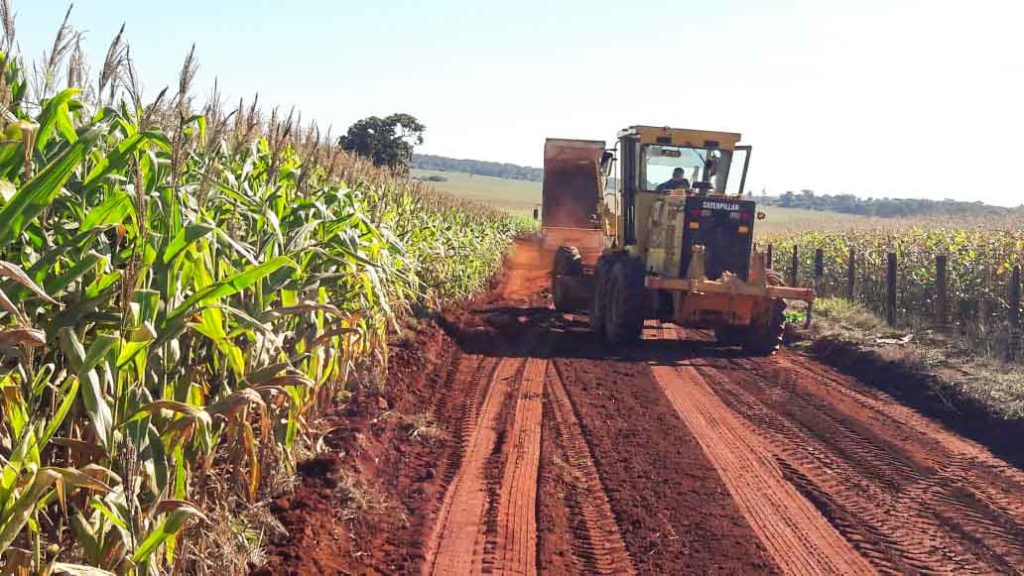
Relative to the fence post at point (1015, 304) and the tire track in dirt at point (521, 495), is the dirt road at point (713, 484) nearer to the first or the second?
the tire track in dirt at point (521, 495)

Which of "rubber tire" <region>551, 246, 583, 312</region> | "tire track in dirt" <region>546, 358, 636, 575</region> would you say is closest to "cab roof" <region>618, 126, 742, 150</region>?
"rubber tire" <region>551, 246, 583, 312</region>

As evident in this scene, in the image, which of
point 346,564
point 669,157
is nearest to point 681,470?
point 346,564

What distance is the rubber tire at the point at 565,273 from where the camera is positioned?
14477 millimetres

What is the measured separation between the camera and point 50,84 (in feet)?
13.6

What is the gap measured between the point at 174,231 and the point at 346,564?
1.86 meters

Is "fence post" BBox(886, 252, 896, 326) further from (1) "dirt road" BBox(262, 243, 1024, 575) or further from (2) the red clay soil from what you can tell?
(2) the red clay soil

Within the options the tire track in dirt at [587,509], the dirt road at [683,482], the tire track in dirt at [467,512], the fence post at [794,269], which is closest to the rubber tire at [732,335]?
the dirt road at [683,482]

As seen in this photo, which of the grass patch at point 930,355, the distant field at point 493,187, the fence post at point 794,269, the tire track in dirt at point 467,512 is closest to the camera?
the tire track in dirt at point 467,512

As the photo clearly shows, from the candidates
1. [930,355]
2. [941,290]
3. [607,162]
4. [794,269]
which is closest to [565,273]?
[607,162]

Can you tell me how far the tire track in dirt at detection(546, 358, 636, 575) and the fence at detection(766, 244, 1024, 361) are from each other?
20.8ft

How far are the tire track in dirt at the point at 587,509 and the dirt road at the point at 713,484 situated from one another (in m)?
0.02

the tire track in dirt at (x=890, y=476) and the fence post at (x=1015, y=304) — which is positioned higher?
the fence post at (x=1015, y=304)

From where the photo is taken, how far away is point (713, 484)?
6109 mm

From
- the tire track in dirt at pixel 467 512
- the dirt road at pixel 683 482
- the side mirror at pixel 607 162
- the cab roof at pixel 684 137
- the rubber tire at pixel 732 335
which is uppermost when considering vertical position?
the cab roof at pixel 684 137
